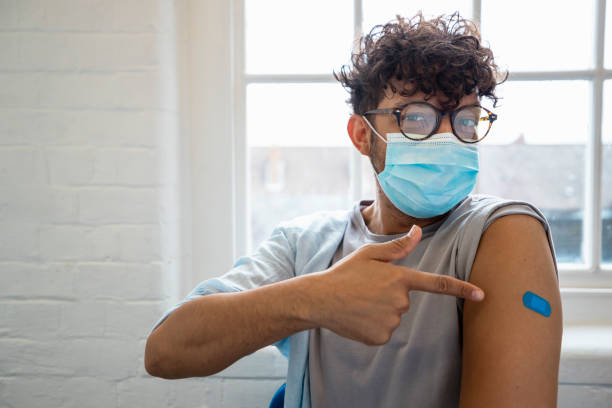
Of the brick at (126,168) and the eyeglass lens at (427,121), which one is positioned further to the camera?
the brick at (126,168)

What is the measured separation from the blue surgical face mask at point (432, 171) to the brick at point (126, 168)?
0.77 meters

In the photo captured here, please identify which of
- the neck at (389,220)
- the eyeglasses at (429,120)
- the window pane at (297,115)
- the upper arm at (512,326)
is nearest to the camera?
the upper arm at (512,326)

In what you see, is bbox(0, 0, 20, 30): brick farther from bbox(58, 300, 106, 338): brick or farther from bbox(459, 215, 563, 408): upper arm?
bbox(459, 215, 563, 408): upper arm

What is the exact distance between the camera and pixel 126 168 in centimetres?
136

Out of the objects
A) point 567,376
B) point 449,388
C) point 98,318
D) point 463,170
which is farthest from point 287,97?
point 567,376

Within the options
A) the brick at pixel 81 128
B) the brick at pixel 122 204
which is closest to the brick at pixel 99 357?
the brick at pixel 122 204

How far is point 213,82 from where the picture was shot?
4.88ft

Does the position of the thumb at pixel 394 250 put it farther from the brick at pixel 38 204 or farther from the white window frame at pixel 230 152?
the brick at pixel 38 204

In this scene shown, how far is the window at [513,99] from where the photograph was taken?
1469 millimetres

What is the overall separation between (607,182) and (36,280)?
1.99 meters

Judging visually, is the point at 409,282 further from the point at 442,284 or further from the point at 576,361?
the point at 576,361

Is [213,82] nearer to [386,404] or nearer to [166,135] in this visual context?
[166,135]

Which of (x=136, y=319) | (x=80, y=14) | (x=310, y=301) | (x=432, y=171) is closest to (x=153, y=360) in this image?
(x=310, y=301)

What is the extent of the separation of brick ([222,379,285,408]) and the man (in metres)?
0.28
